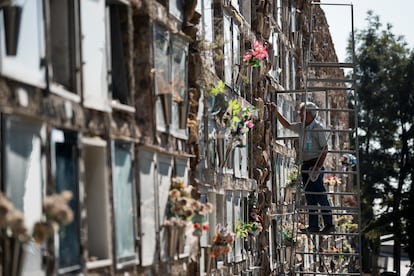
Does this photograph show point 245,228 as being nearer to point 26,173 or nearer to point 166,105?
point 166,105

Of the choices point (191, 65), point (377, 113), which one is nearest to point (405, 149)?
point (377, 113)

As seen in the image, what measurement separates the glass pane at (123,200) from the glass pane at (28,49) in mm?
1607

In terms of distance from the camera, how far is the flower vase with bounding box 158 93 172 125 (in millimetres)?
10898

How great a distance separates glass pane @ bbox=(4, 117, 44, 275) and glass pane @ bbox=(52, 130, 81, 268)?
346 mm

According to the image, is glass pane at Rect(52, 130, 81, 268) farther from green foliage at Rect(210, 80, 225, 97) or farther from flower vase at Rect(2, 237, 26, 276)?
green foliage at Rect(210, 80, 225, 97)

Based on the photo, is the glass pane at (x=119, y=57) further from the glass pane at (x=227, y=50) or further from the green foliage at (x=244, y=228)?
the green foliage at (x=244, y=228)

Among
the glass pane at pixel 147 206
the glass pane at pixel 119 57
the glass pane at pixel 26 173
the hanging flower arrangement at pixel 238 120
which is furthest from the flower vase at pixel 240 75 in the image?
the glass pane at pixel 26 173

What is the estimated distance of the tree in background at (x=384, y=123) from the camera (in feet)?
142

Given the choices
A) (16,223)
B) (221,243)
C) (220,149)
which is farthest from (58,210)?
(220,149)

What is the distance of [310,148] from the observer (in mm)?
17906

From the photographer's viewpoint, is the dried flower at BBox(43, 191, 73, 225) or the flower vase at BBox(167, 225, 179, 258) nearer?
the dried flower at BBox(43, 191, 73, 225)

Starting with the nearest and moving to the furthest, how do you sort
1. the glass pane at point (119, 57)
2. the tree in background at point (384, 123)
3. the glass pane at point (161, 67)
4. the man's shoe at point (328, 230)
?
the glass pane at point (119, 57) → the glass pane at point (161, 67) → the man's shoe at point (328, 230) → the tree in background at point (384, 123)

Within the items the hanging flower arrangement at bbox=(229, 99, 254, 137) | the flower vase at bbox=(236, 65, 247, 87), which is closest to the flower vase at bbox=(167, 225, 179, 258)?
the hanging flower arrangement at bbox=(229, 99, 254, 137)

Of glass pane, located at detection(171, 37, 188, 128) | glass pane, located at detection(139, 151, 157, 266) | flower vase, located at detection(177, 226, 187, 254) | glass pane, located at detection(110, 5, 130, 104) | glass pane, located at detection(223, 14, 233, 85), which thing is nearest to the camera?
glass pane, located at detection(110, 5, 130, 104)
